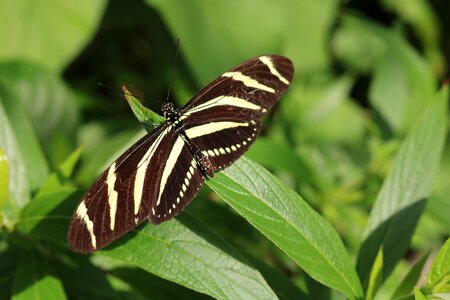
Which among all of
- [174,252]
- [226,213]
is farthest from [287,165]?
[174,252]

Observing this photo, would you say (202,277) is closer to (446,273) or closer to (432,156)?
(446,273)

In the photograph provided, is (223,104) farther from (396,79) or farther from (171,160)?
(396,79)

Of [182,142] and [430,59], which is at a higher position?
[182,142]

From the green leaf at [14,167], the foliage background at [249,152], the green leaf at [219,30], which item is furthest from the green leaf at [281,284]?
the green leaf at [219,30]

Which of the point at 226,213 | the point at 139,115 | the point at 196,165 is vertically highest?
the point at 139,115

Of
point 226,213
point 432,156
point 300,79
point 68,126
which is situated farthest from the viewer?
point 300,79

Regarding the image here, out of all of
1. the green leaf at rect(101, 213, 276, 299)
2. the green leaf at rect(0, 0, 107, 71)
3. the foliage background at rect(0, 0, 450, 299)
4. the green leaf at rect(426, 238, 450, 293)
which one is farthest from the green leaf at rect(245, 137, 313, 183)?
the green leaf at rect(0, 0, 107, 71)

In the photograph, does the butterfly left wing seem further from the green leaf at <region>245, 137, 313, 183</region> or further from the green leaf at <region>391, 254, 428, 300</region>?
the green leaf at <region>391, 254, 428, 300</region>
